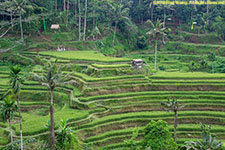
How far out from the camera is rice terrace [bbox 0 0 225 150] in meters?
22.4

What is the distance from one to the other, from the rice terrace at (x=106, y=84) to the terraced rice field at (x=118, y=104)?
110mm

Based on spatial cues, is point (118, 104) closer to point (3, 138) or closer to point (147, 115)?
point (147, 115)

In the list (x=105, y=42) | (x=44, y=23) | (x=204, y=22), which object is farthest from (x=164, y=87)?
(x=204, y=22)

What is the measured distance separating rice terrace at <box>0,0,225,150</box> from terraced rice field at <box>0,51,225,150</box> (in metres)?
0.11

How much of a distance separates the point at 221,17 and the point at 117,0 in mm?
27036

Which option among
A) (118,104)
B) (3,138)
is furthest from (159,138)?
(3,138)

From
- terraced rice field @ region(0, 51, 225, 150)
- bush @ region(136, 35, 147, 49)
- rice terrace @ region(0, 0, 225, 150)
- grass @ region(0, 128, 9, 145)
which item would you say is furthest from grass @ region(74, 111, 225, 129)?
bush @ region(136, 35, 147, 49)

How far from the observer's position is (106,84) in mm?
32500

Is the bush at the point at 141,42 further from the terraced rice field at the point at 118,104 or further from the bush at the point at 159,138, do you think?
the bush at the point at 159,138

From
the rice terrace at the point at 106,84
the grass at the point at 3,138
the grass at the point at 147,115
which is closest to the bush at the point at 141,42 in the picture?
the rice terrace at the point at 106,84

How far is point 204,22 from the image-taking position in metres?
60.3

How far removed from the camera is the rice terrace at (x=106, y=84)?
2238 centimetres

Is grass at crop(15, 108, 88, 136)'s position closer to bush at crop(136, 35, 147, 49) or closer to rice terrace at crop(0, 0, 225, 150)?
rice terrace at crop(0, 0, 225, 150)

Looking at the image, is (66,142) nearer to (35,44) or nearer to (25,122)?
(25,122)
